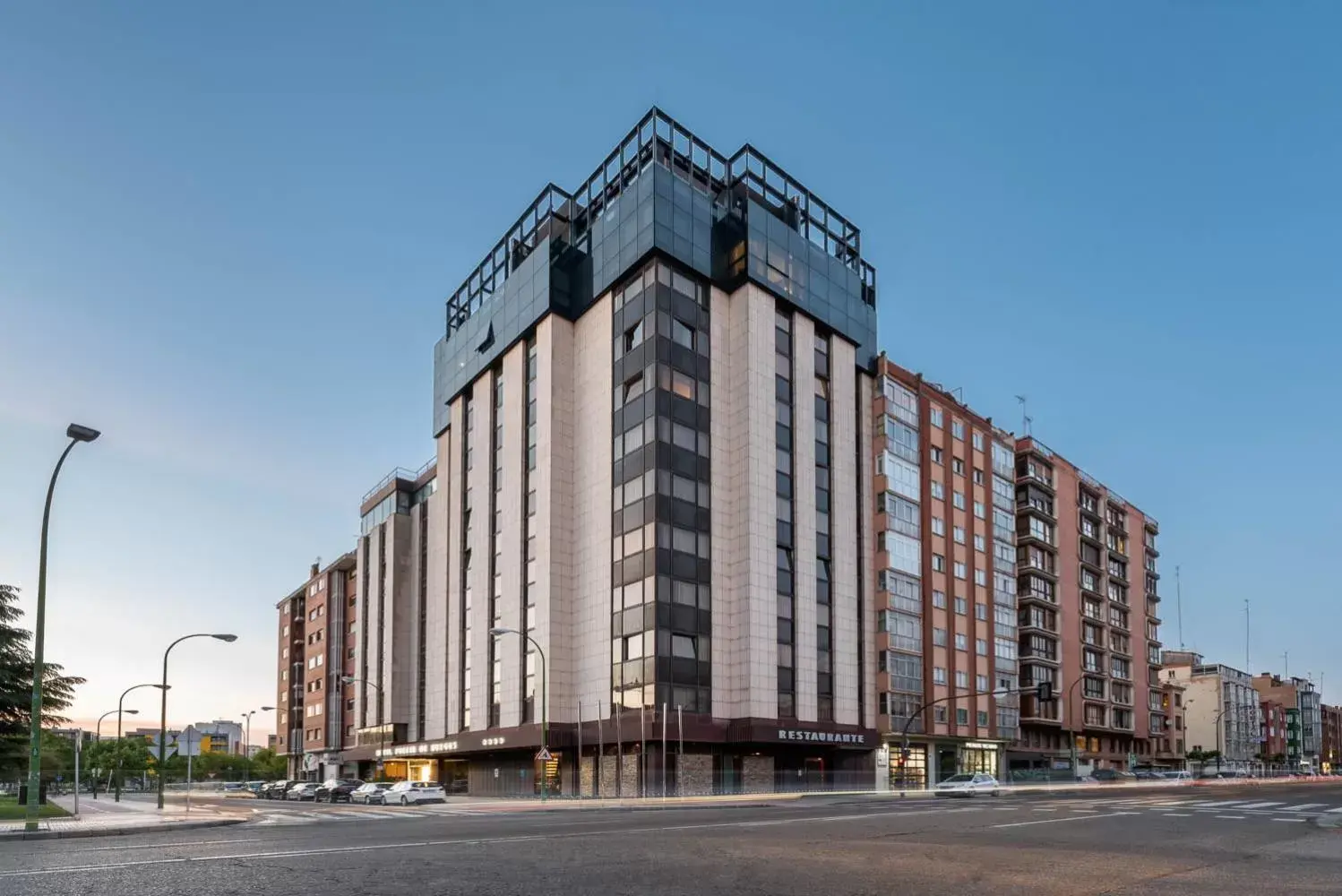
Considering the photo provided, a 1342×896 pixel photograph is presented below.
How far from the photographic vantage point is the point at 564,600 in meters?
67.1

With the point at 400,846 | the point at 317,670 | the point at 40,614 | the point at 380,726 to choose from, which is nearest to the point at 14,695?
Answer: the point at 40,614

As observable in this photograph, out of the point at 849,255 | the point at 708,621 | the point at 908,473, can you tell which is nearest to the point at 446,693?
the point at 708,621

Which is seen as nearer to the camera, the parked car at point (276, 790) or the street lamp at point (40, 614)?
the street lamp at point (40, 614)

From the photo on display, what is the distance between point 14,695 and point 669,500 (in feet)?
109

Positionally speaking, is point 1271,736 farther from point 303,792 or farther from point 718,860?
point 718,860

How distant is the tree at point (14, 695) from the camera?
41.7m

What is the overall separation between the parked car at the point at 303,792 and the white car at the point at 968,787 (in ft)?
127

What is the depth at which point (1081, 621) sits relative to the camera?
102 metres

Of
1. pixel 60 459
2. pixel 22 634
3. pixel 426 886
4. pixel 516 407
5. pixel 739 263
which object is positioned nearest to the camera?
pixel 426 886

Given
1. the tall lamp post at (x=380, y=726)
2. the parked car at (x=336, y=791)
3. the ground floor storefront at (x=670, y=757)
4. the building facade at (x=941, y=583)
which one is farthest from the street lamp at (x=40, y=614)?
the tall lamp post at (x=380, y=726)

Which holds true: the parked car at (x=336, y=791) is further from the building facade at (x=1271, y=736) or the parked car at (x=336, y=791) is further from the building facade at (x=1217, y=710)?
the building facade at (x=1271, y=736)

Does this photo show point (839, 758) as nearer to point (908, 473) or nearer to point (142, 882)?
point (908, 473)

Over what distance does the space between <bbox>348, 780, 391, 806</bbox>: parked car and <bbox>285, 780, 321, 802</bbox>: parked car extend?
5.74m

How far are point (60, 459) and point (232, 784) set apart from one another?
3751 inches
